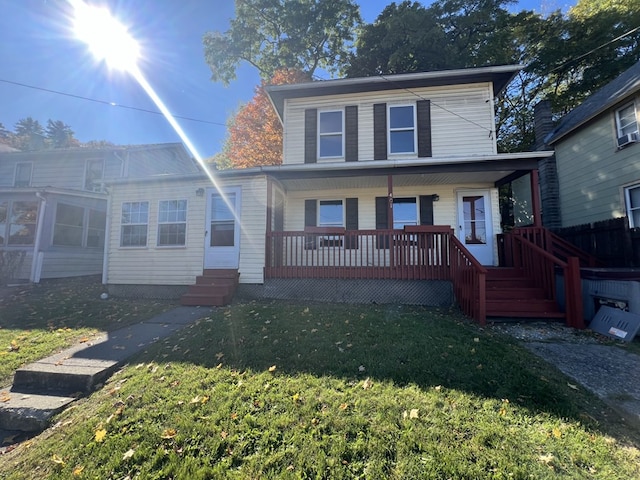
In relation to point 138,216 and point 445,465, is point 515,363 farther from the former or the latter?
point 138,216

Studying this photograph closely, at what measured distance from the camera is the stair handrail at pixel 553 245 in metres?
7.21

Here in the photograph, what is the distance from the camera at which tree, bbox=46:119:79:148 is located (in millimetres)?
35812

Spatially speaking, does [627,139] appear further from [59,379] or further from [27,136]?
[27,136]

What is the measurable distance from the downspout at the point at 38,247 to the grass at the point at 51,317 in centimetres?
91

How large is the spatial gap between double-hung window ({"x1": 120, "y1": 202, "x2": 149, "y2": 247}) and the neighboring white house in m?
0.03

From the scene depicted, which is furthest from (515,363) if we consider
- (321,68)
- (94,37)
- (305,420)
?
Answer: (321,68)

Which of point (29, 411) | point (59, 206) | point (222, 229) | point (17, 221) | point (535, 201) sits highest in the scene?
point (59, 206)

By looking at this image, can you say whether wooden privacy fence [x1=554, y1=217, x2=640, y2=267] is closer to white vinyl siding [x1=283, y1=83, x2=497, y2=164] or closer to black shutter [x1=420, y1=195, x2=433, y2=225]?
white vinyl siding [x1=283, y1=83, x2=497, y2=164]

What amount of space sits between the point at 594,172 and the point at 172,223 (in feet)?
44.1

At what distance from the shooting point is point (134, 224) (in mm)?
8922

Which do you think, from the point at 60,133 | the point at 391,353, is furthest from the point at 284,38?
the point at 60,133

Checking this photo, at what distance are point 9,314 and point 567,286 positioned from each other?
11.6 m

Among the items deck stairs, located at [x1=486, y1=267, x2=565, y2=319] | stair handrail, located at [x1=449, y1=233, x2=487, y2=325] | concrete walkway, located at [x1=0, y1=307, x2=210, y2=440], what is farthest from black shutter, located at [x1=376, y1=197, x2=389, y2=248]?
concrete walkway, located at [x1=0, y1=307, x2=210, y2=440]

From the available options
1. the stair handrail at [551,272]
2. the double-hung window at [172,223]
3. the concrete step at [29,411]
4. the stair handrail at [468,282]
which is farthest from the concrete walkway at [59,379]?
the stair handrail at [551,272]
